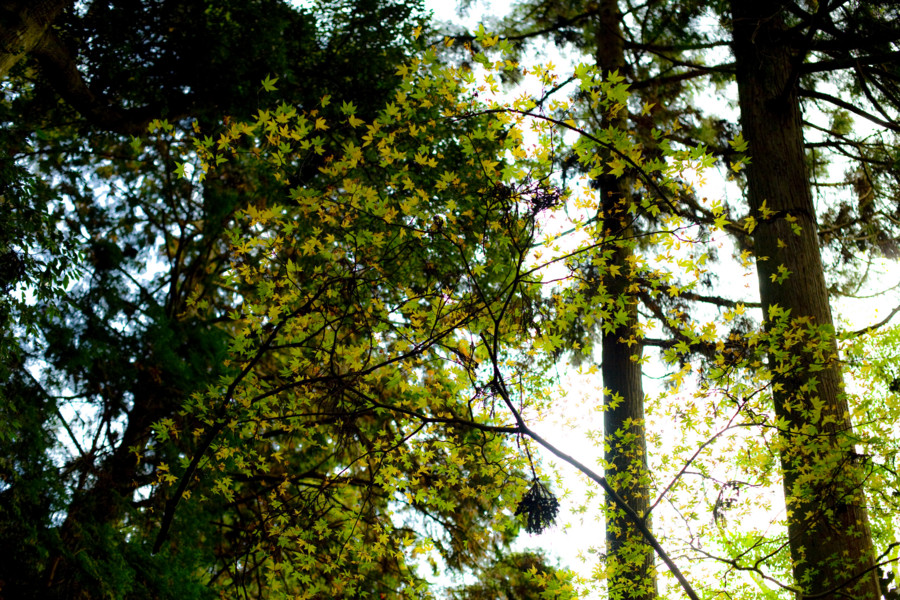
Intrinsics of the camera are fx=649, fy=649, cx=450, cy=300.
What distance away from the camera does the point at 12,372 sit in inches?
165

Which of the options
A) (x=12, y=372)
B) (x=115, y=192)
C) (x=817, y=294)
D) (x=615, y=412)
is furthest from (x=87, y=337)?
(x=817, y=294)

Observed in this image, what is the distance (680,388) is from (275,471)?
4876 millimetres

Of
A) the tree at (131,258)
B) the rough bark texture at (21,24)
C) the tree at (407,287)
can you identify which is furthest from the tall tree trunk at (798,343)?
the rough bark texture at (21,24)

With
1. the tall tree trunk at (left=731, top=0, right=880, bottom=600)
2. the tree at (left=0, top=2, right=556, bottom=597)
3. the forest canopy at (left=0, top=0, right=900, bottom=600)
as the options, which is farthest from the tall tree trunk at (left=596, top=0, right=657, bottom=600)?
the tree at (left=0, top=2, right=556, bottom=597)

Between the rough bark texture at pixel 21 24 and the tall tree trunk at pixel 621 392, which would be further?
the rough bark texture at pixel 21 24

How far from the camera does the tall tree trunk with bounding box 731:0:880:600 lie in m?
3.56

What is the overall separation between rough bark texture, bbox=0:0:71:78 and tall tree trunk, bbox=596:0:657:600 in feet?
12.9

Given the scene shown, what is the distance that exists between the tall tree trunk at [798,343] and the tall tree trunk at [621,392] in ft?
2.73

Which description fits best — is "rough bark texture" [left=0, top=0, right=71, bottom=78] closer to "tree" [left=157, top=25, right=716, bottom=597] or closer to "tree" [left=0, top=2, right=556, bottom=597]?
"tree" [left=0, top=2, right=556, bottom=597]

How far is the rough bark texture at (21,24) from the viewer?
4.28 metres

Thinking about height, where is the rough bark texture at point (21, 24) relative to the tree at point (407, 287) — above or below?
above

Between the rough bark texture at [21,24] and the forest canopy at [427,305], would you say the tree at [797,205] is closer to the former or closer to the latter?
the forest canopy at [427,305]

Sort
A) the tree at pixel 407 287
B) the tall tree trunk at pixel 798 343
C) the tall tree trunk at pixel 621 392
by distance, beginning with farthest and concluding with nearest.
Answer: the tall tree trunk at pixel 621 392 < the tall tree trunk at pixel 798 343 < the tree at pixel 407 287

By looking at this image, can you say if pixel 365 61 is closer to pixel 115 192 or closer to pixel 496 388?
pixel 115 192
